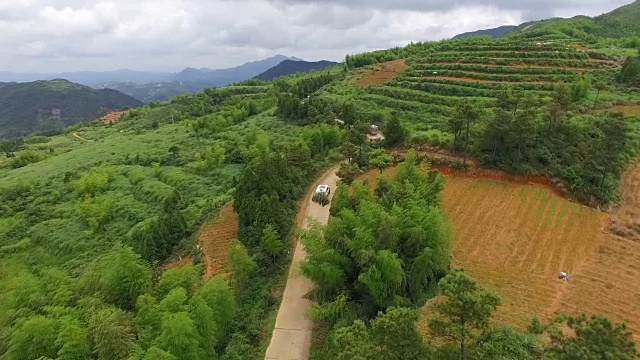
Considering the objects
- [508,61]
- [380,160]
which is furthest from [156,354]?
[508,61]

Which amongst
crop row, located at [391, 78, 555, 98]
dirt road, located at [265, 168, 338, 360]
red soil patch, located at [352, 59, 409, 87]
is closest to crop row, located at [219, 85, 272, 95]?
red soil patch, located at [352, 59, 409, 87]

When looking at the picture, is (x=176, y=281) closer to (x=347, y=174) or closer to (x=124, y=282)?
(x=124, y=282)

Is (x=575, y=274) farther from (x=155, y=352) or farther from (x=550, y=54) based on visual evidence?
(x=550, y=54)

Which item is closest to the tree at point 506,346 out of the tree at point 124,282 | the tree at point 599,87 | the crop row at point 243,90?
the tree at point 124,282

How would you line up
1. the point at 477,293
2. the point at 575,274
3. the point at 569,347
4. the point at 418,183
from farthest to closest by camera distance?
1. the point at 418,183
2. the point at 575,274
3. the point at 477,293
4. the point at 569,347

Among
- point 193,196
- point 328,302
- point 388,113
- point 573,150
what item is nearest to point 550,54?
point 388,113

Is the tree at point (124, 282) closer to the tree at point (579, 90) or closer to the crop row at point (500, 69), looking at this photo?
the tree at point (579, 90)

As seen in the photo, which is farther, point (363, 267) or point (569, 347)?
point (363, 267)
